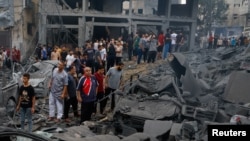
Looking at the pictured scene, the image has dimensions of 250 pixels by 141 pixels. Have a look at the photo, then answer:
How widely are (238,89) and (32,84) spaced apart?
7275 mm

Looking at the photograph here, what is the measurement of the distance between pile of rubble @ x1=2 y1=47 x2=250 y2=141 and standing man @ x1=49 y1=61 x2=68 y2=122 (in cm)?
50

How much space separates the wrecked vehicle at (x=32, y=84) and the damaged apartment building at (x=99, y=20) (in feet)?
28.5

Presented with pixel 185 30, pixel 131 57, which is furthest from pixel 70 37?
pixel 185 30

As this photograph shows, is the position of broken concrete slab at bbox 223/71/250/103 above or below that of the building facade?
below

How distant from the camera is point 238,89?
10578 mm

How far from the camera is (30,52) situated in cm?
2464

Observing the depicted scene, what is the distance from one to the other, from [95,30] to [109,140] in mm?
21720

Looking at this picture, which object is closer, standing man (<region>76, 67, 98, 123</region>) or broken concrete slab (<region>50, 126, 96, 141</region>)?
broken concrete slab (<region>50, 126, 96, 141</region>)

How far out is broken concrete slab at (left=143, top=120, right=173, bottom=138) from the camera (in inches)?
310

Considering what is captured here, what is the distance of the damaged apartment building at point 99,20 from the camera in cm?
2328

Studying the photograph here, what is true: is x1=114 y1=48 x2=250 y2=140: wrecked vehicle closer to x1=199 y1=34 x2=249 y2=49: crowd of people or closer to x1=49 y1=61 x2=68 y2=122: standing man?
x1=49 y1=61 x2=68 y2=122: standing man

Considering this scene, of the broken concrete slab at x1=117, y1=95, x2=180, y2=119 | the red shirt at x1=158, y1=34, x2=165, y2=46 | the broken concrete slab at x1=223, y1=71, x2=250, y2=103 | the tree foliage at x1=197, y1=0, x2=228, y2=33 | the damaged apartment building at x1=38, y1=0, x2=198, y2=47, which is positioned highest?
the tree foliage at x1=197, y1=0, x2=228, y2=33

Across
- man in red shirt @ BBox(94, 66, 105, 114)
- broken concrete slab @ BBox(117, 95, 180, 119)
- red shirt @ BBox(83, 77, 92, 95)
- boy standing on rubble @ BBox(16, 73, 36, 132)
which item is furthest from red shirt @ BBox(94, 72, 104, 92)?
boy standing on rubble @ BBox(16, 73, 36, 132)

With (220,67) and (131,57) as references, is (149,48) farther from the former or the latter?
(220,67)
